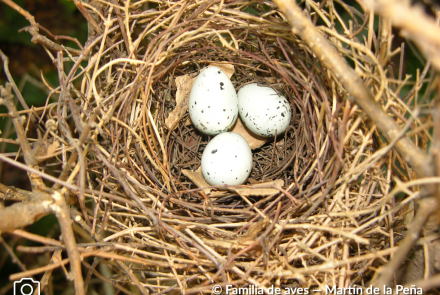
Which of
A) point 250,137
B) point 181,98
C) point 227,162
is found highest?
point 181,98

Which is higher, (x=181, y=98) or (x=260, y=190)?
(x=181, y=98)

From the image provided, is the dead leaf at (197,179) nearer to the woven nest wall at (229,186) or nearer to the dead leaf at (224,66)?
the woven nest wall at (229,186)

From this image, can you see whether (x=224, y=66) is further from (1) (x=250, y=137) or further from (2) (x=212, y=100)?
(1) (x=250, y=137)

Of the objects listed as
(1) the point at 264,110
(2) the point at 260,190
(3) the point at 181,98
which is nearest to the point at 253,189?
(2) the point at 260,190

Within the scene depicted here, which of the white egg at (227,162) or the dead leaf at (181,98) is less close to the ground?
the dead leaf at (181,98)

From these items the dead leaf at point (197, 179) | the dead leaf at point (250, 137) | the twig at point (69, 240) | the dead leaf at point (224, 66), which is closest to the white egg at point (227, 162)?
the dead leaf at point (197, 179)
